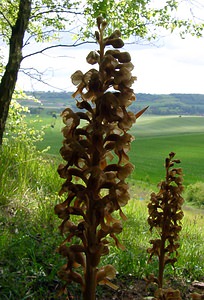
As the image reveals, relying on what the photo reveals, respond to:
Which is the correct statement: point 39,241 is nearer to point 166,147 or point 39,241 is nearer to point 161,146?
point 166,147

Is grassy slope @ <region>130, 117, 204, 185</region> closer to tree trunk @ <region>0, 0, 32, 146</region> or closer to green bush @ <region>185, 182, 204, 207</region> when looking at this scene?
green bush @ <region>185, 182, 204, 207</region>

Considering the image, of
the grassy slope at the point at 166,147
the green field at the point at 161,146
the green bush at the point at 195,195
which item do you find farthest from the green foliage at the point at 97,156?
the green bush at the point at 195,195

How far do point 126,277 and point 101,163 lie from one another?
2.94m

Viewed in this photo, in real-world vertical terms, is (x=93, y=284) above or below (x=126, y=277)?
above

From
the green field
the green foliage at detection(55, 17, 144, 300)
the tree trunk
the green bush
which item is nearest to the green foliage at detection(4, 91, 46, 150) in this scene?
the tree trunk

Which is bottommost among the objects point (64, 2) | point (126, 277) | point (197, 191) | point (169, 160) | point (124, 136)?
point (197, 191)

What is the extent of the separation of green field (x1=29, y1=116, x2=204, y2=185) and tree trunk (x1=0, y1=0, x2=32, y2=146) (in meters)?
12.7

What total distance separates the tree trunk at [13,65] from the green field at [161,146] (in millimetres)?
12700

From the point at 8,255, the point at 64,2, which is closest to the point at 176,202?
the point at 8,255

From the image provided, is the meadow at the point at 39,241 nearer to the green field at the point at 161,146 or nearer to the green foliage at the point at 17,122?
the green foliage at the point at 17,122

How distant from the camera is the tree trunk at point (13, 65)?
7.20m

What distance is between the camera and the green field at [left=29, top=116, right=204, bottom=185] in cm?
3759

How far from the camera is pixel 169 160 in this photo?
304cm

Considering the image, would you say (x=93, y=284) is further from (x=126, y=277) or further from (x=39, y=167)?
(x=39, y=167)
